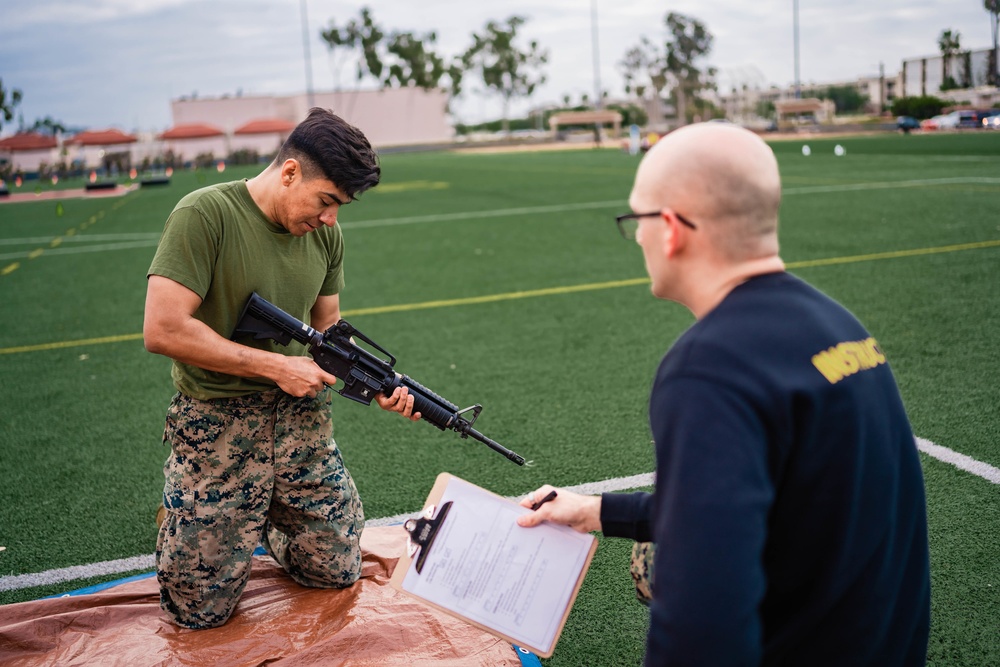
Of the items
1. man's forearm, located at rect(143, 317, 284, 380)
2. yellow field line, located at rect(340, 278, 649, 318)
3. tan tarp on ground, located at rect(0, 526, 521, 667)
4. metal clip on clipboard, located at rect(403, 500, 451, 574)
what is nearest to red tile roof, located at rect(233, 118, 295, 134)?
yellow field line, located at rect(340, 278, 649, 318)

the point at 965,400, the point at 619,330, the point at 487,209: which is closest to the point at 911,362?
the point at 965,400

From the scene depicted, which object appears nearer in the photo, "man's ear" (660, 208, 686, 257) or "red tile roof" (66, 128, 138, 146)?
"man's ear" (660, 208, 686, 257)

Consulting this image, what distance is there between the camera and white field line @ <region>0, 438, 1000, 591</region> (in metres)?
3.88

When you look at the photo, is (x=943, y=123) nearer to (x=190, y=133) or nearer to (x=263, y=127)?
(x=263, y=127)

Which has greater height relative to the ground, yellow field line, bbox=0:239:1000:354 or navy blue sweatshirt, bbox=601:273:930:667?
navy blue sweatshirt, bbox=601:273:930:667

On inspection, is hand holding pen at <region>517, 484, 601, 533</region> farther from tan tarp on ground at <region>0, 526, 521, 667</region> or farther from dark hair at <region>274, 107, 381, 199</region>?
dark hair at <region>274, 107, 381, 199</region>

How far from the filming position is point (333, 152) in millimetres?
3150

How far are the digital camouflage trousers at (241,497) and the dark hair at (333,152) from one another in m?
0.90

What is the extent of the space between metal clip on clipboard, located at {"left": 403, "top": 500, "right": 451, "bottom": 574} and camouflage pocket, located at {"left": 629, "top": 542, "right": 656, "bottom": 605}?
0.51 metres

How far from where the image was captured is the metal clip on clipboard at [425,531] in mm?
2254

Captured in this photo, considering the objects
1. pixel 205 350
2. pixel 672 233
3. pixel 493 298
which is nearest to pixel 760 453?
pixel 672 233

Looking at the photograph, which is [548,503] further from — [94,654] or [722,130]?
[94,654]

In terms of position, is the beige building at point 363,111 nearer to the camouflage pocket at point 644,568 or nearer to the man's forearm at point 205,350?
the man's forearm at point 205,350

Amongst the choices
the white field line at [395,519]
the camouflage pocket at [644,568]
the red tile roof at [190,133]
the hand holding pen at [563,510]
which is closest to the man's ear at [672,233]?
the hand holding pen at [563,510]
